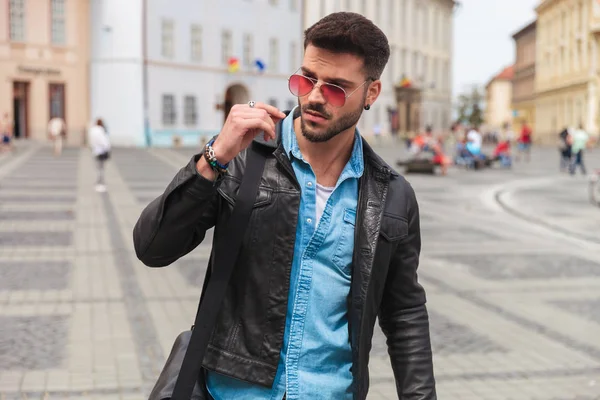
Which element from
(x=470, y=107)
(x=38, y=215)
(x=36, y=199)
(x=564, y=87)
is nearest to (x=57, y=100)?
(x=36, y=199)

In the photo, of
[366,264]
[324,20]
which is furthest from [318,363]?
[324,20]

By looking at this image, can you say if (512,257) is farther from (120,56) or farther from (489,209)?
(120,56)

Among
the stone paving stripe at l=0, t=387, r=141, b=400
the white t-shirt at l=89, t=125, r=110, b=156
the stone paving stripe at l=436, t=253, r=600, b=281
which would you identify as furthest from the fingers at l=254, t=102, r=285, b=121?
the white t-shirt at l=89, t=125, r=110, b=156

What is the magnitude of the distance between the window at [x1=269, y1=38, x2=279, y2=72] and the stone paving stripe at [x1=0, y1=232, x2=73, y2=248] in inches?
1540

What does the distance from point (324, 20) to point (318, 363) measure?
863 millimetres

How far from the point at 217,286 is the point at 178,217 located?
0.20 m

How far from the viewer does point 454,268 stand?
9.15 m

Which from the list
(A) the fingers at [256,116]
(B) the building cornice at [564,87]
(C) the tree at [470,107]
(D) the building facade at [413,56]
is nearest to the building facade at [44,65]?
(D) the building facade at [413,56]

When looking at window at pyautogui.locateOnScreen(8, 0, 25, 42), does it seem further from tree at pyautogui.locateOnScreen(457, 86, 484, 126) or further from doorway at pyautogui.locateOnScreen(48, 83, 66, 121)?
tree at pyautogui.locateOnScreen(457, 86, 484, 126)

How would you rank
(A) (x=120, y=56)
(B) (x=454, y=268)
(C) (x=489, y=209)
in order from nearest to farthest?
(B) (x=454, y=268)
(C) (x=489, y=209)
(A) (x=120, y=56)

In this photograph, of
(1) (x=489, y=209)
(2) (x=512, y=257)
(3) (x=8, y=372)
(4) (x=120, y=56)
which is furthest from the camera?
(4) (x=120, y=56)

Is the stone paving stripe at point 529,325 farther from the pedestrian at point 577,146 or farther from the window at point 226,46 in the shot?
the window at point 226,46

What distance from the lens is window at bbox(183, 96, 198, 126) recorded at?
44750mm

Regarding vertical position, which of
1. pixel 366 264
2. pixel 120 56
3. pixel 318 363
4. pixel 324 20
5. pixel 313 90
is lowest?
pixel 318 363
